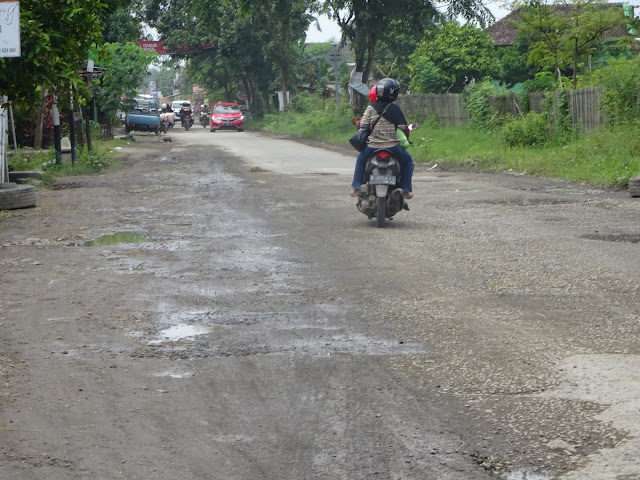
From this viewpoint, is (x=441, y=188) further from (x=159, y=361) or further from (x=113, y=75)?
(x=113, y=75)

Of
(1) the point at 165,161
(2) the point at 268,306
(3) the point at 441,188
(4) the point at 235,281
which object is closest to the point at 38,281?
(4) the point at 235,281

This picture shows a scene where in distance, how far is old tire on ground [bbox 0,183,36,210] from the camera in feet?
45.6

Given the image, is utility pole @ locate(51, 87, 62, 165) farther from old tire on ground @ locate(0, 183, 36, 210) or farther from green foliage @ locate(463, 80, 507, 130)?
green foliage @ locate(463, 80, 507, 130)

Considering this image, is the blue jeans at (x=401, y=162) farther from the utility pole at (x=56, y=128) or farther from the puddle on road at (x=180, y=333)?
the utility pole at (x=56, y=128)

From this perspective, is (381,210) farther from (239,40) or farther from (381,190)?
(239,40)

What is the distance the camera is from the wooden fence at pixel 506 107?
71.6 ft

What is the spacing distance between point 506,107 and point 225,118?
3256cm

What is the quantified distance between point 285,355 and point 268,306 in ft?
4.60

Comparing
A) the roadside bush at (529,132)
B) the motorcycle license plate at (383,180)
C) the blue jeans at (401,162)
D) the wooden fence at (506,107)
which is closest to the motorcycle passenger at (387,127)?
the blue jeans at (401,162)

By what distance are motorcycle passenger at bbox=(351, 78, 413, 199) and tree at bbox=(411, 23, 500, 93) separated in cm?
3178

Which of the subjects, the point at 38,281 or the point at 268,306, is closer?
the point at 268,306

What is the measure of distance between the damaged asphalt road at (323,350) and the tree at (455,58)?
3210 centimetres

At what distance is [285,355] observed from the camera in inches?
216

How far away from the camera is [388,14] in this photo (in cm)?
3694
